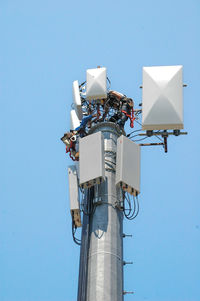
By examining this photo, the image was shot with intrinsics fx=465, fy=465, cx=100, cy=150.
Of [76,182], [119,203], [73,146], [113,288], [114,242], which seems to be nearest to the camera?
[113,288]

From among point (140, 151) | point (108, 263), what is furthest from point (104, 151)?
point (108, 263)

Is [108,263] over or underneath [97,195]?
underneath

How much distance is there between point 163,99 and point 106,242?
4.76 metres

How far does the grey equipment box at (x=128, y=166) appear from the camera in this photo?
14.1 metres

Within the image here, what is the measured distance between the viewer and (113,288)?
1252 cm

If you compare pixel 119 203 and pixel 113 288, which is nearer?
pixel 113 288

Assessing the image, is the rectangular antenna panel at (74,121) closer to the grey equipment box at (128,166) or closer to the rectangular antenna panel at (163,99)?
the grey equipment box at (128,166)

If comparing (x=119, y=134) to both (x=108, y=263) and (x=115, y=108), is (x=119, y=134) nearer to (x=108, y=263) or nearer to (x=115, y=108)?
(x=115, y=108)

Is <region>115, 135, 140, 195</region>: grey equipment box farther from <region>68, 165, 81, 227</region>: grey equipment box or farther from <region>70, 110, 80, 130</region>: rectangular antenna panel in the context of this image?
<region>70, 110, 80, 130</region>: rectangular antenna panel

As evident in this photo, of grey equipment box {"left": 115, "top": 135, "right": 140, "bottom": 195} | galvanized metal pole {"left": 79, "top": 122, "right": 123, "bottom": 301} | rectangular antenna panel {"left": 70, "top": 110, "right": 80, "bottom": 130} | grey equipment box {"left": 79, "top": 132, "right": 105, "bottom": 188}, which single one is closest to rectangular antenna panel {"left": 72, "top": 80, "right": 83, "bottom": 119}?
rectangular antenna panel {"left": 70, "top": 110, "right": 80, "bottom": 130}

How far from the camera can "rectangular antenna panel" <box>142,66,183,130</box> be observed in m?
14.4

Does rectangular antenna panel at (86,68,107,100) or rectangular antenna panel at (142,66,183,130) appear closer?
rectangular antenna panel at (142,66,183,130)

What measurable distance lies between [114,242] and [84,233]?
103 cm

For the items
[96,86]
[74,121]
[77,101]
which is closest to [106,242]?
[74,121]
